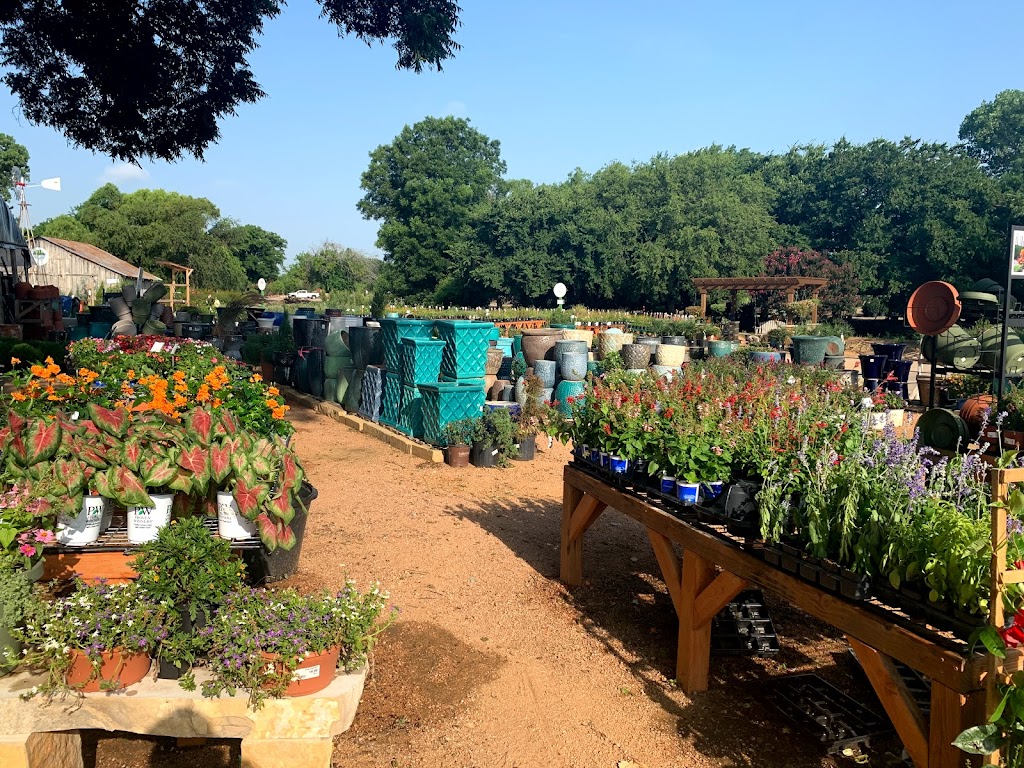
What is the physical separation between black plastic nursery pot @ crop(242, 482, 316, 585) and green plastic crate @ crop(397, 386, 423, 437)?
200 inches

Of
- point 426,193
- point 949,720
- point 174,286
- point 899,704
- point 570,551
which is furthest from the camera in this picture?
point 426,193

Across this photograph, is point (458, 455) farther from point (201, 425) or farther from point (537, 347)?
point (201, 425)

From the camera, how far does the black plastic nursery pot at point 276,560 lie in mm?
4206

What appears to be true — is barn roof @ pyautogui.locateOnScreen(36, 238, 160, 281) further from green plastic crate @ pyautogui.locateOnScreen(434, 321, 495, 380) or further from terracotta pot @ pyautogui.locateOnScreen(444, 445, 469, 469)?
terracotta pot @ pyautogui.locateOnScreen(444, 445, 469, 469)

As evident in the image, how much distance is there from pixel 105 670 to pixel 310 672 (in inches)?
28.9

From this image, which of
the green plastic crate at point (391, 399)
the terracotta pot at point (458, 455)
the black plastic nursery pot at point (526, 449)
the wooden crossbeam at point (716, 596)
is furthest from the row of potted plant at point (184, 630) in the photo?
the green plastic crate at point (391, 399)

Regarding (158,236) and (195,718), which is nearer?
(195,718)

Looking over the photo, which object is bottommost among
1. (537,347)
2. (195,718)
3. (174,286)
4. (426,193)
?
(195,718)

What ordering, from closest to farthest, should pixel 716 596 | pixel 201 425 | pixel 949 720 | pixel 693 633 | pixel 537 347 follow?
pixel 949 720 < pixel 201 425 < pixel 716 596 < pixel 693 633 < pixel 537 347

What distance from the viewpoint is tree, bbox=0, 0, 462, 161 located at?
970 centimetres

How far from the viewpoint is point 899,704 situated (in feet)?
8.81

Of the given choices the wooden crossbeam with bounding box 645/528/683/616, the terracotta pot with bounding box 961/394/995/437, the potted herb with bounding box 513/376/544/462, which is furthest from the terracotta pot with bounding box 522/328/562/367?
the wooden crossbeam with bounding box 645/528/683/616

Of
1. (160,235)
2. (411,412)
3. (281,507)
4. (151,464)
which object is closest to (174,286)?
(160,235)

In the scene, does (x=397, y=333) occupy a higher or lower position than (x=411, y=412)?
higher
